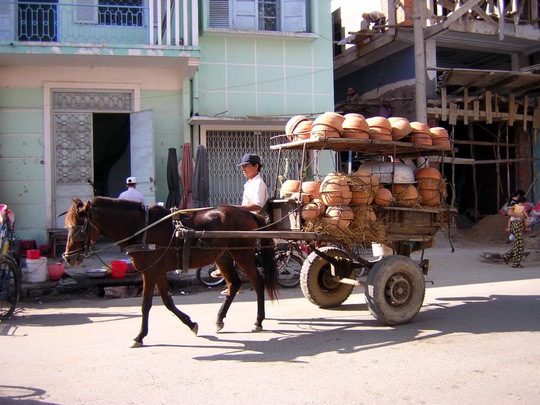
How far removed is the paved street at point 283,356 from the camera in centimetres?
Result: 418

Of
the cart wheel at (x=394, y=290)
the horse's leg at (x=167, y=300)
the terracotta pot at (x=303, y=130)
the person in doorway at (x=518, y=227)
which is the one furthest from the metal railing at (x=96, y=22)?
the person in doorway at (x=518, y=227)

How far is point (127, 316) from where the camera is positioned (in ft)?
23.7

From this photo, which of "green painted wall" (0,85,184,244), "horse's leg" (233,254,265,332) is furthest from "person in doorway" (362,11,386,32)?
"horse's leg" (233,254,265,332)

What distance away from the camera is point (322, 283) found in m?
7.26

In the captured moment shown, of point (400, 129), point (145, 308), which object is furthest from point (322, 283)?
point (145, 308)

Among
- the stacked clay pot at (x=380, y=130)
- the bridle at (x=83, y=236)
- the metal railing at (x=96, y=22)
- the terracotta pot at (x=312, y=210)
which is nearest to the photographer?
the bridle at (x=83, y=236)

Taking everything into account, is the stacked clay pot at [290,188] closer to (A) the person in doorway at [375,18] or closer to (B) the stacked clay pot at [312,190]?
(B) the stacked clay pot at [312,190]

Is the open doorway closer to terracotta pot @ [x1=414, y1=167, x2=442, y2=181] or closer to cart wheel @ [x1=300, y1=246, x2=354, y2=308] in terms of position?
cart wheel @ [x1=300, y1=246, x2=354, y2=308]

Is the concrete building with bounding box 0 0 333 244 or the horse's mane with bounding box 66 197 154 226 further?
the concrete building with bounding box 0 0 333 244

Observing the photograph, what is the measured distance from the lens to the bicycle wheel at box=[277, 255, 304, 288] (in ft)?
31.3

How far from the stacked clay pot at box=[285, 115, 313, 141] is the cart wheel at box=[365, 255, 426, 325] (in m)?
1.71

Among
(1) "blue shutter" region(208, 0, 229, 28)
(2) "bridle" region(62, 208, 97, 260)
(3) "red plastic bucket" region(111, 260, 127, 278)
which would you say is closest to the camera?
(2) "bridle" region(62, 208, 97, 260)

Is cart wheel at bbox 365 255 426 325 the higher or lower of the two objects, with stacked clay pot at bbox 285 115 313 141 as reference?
lower

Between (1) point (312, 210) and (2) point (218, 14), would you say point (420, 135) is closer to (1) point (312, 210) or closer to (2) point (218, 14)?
(1) point (312, 210)
